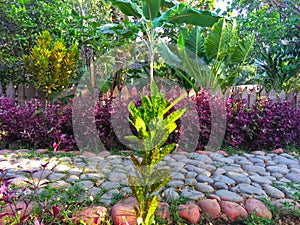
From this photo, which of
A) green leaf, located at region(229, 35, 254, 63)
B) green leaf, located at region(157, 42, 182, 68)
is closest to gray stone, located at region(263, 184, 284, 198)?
green leaf, located at region(229, 35, 254, 63)

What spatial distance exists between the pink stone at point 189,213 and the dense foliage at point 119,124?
191cm

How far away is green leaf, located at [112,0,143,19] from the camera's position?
457 cm

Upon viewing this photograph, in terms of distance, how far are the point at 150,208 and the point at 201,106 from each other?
8.47 feet

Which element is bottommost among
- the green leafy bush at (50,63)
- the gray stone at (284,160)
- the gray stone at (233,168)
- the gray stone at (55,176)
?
the gray stone at (284,160)

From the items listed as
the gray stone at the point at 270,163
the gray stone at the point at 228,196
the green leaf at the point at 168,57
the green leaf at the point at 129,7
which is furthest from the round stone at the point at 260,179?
the green leaf at the point at 168,57

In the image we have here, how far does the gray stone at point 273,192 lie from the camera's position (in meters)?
2.42

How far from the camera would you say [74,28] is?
586cm

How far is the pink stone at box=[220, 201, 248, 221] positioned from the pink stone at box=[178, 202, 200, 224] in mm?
224

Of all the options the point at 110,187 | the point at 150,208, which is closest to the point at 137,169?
the point at 150,208

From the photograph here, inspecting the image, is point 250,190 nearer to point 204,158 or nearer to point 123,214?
point 204,158

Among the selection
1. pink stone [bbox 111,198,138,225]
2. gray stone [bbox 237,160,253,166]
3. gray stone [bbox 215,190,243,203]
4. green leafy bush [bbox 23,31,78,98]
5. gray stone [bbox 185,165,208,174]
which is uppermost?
green leafy bush [bbox 23,31,78,98]

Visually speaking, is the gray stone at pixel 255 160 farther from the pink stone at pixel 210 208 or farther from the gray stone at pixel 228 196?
the pink stone at pixel 210 208

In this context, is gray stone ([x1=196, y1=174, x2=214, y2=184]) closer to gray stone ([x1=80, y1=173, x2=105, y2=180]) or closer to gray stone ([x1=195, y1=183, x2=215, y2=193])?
gray stone ([x1=195, y1=183, x2=215, y2=193])

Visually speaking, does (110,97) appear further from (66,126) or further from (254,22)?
(254,22)
